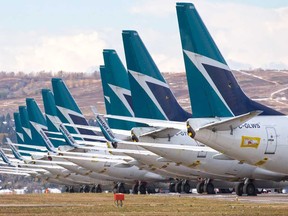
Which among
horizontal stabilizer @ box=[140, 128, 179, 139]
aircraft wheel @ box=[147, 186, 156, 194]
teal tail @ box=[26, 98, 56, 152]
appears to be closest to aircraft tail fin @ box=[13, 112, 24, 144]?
teal tail @ box=[26, 98, 56, 152]

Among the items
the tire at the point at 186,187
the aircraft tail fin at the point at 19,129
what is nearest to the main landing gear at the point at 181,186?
the tire at the point at 186,187

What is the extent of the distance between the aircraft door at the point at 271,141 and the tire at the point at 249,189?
18.4 metres

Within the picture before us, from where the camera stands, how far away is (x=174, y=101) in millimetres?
66062

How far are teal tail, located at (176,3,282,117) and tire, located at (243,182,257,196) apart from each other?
690 inches

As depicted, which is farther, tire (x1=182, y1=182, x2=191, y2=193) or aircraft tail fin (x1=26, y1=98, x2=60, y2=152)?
aircraft tail fin (x1=26, y1=98, x2=60, y2=152)

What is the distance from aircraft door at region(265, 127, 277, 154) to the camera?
166ft

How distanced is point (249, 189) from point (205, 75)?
19356mm

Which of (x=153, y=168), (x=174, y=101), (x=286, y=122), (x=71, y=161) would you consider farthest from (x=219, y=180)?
(x=286, y=122)

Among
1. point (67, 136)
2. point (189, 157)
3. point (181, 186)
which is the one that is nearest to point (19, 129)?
point (67, 136)

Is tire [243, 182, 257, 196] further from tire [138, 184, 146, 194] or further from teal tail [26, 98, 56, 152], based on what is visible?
teal tail [26, 98, 56, 152]

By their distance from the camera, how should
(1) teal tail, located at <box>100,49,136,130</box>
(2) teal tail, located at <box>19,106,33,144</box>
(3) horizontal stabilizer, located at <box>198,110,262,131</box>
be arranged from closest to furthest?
(3) horizontal stabilizer, located at <box>198,110,262,131</box> → (1) teal tail, located at <box>100,49,136,130</box> → (2) teal tail, located at <box>19,106,33,144</box>

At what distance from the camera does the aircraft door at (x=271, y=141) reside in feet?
166

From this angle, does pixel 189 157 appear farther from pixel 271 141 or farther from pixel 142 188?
pixel 142 188

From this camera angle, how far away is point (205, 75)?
5162 cm
